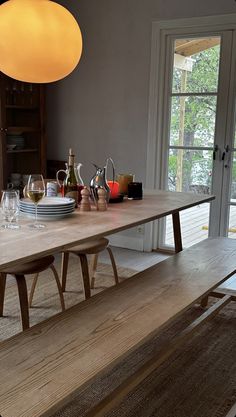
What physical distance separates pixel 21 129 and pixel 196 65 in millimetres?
1728

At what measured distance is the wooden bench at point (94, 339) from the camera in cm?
139

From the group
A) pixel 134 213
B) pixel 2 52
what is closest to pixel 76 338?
pixel 134 213

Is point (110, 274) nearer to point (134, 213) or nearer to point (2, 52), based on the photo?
point (134, 213)

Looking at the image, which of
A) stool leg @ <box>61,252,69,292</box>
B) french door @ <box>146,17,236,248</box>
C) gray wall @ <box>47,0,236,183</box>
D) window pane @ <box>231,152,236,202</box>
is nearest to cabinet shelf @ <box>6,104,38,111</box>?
gray wall @ <box>47,0,236,183</box>

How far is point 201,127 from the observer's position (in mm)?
4137

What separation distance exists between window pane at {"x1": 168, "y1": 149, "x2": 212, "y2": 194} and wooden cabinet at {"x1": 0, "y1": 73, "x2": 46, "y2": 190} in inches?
51.7

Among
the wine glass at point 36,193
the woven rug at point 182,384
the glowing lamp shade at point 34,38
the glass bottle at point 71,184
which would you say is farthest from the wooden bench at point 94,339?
the glowing lamp shade at point 34,38

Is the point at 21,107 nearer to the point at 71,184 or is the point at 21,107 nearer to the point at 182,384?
the point at 71,184

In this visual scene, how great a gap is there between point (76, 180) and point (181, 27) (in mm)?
2207

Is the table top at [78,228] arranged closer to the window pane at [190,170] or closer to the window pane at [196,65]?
the window pane at [190,170]

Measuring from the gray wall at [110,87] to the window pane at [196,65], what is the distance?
0.26m

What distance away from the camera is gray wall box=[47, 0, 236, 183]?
13.9ft

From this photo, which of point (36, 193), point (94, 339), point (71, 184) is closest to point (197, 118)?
point (71, 184)

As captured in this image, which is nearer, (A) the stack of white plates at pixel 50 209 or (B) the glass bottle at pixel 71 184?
(A) the stack of white plates at pixel 50 209
